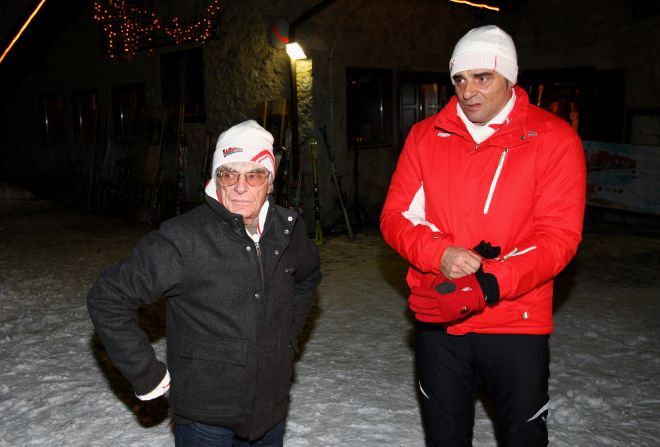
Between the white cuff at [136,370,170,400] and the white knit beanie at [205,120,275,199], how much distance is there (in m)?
0.66

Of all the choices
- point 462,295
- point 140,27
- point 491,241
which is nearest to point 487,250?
point 491,241

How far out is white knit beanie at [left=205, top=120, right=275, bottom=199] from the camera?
2293 mm

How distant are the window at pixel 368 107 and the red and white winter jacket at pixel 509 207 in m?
7.37

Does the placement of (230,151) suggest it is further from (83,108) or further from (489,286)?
(83,108)

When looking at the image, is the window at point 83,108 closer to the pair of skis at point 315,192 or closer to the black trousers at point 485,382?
the pair of skis at point 315,192

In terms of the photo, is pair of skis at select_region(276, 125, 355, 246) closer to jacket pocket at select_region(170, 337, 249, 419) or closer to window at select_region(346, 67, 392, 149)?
window at select_region(346, 67, 392, 149)

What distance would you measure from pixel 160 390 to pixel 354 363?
2583 mm

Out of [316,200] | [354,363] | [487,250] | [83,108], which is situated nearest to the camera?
[487,250]

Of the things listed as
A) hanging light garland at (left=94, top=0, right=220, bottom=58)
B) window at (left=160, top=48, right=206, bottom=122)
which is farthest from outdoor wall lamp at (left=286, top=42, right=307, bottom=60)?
window at (left=160, top=48, right=206, bottom=122)

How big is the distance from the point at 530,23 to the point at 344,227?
16.6ft

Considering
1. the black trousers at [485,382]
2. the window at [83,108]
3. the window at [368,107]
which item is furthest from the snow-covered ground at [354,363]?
the window at [83,108]

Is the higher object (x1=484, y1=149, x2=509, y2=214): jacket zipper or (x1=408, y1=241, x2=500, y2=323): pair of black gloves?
(x1=484, y1=149, x2=509, y2=214): jacket zipper

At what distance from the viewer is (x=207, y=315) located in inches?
84.7

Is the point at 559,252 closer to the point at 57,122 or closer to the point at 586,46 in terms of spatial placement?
the point at 586,46
